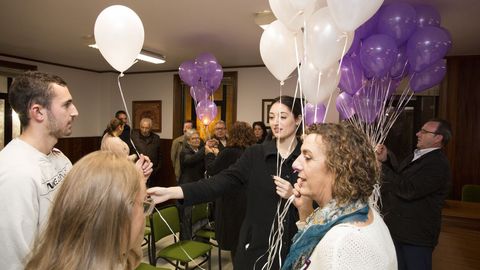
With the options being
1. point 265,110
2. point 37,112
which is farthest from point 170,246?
point 265,110

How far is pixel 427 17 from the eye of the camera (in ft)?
8.67

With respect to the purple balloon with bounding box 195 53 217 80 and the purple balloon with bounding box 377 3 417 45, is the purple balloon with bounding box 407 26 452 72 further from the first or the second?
the purple balloon with bounding box 195 53 217 80

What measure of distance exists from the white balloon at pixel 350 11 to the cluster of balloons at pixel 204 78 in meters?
2.91

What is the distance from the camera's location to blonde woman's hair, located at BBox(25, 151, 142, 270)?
0.71 metres

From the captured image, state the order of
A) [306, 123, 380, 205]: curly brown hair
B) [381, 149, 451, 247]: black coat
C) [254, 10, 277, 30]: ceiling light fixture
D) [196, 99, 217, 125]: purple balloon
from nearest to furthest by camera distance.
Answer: [306, 123, 380, 205]: curly brown hair < [381, 149, 451, 247]: black coat < [254, 10, 277, 30]: ceiling light fixture < [196, 99, 217, 125]: purple balloon

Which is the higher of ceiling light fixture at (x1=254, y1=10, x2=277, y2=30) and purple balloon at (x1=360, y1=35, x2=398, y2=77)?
ceiling light fixture at (x1=254, y1=10, x2=277, y2=30)

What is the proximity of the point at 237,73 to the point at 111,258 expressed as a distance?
5.45 meters

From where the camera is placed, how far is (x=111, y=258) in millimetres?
741

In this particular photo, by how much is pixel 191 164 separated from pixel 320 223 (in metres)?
3.09

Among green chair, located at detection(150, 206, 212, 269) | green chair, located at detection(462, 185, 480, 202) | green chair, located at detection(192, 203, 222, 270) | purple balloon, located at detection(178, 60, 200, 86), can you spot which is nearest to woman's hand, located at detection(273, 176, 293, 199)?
green chair, located at detection(150, 206, 212, 269)

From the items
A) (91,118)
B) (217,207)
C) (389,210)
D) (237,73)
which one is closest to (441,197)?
(389,210)

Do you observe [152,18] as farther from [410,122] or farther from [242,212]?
[410,122]

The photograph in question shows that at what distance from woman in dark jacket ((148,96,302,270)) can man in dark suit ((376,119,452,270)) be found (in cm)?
113

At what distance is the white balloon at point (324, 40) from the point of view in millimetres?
1628
